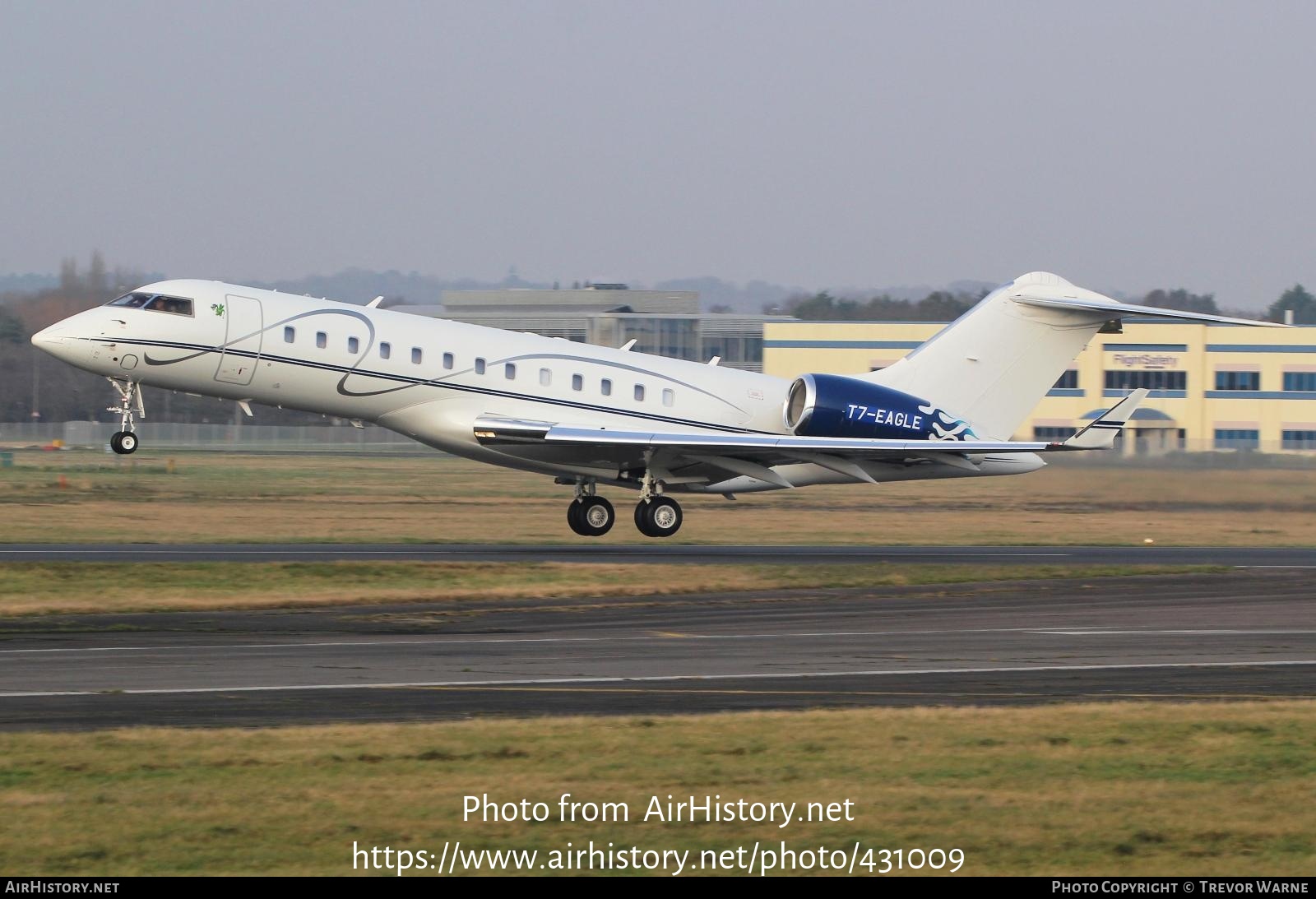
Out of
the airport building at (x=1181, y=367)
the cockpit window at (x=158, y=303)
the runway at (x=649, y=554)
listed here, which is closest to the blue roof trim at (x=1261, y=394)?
the airport building at (x=1181, y=367)

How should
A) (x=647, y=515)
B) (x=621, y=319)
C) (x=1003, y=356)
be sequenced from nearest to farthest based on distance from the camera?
(x=647, y=515)
(x=1003, y=356)
(x=621, y=319)

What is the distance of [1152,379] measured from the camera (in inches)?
3007

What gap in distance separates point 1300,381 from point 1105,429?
185ft

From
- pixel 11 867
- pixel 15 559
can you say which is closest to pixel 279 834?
pixel 11 867

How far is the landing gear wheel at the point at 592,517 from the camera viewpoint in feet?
93.2

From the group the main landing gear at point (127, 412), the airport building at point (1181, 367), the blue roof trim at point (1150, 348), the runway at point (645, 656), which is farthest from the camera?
the blue roof trim at point (1150, 348)

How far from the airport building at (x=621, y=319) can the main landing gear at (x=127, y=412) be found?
4484 cm

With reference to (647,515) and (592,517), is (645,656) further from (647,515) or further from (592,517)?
(592,517)

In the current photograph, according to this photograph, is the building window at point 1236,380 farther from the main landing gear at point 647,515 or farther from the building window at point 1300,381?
the main landing gear at point 647,515

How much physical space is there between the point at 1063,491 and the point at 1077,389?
132 feet

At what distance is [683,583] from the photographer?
22.0 meters

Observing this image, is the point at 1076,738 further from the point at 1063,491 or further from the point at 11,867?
the point at 1063,491

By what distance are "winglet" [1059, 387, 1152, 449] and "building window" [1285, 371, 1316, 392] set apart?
5553 centimetres

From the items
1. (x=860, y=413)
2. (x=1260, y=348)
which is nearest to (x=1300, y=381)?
(x=1260, y=348)
